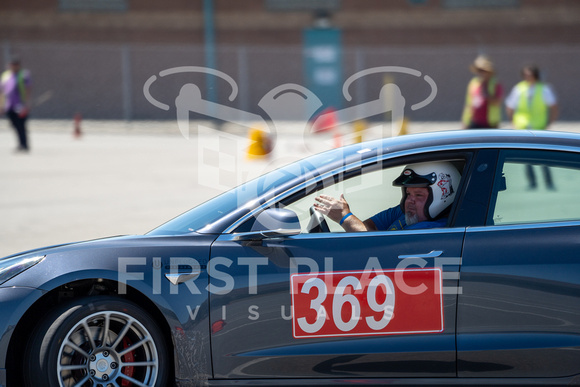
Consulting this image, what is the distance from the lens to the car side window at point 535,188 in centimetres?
389

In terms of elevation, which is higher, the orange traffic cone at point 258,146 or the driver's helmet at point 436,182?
the orange traffic cone at point 258,146

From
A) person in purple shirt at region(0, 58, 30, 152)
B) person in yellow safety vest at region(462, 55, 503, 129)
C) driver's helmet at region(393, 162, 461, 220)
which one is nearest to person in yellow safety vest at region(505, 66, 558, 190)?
person in yellow safety vest at region(462, 55, 503, 129)

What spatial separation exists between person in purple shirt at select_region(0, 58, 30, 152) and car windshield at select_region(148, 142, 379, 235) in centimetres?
1233

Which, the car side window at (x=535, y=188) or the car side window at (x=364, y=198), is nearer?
the car side window at (x=535, y=188)

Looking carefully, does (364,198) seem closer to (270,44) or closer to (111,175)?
(111,175)

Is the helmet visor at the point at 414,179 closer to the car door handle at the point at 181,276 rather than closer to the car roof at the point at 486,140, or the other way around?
the car roof at the point at 486,140

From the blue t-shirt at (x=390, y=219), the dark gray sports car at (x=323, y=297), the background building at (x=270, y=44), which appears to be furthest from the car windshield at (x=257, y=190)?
the background building at (x=270, y=44)

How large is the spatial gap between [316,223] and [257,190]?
385 mm

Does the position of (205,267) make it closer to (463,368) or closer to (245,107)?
(463,368)

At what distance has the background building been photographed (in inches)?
1013

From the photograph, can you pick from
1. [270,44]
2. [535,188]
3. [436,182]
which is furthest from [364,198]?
[270,44]

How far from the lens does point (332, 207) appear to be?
416cm

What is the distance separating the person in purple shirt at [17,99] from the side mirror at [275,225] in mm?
12849

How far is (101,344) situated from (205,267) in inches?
25.7
